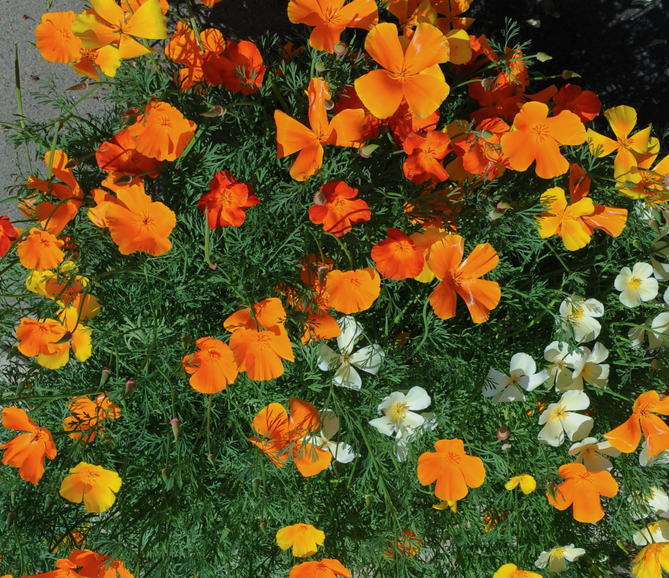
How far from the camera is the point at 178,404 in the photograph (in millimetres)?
1661

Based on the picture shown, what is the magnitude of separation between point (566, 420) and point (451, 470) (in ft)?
1.32

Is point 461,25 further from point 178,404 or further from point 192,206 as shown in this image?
point 178,404

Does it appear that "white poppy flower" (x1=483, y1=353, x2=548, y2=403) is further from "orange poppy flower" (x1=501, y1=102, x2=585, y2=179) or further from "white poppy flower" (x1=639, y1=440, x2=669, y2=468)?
"orange poppy flower" (x1=501, y1=102, x2=585, y2=179)

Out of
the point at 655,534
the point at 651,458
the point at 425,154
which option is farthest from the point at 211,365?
the point at 655,534

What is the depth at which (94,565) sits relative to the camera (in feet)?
4.54

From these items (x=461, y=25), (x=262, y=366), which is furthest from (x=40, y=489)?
(x=461, y=25)

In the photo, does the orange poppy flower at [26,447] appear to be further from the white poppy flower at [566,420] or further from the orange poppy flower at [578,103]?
the orange poppy flower at [578,103]

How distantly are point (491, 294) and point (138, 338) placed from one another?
1.07 m

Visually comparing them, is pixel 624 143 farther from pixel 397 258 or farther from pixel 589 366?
pixel 397 258

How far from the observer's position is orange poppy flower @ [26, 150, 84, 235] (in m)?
1.37

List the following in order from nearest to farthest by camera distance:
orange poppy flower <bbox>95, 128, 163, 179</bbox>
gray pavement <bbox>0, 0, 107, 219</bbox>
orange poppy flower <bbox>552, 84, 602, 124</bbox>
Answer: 1. orange poppy flower <bbox>95, 128, 163, 179</bbox>
2. orange poppy flower <bbox>552, 84, 602, 124</bbox>
3. gray pavement <bbox>0, 0, 107, 219</bbox>

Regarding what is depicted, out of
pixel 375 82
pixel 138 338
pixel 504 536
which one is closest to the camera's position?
pixel 375 82

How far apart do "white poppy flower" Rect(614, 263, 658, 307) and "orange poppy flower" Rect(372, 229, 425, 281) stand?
2.09ft

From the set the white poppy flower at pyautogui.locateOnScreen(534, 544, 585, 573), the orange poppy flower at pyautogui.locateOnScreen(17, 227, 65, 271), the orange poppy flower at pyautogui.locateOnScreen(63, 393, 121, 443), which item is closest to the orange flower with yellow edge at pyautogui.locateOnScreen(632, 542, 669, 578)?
the white poppy flower at pyautogui.locateOnScreen(534, 544, 585, 573)
